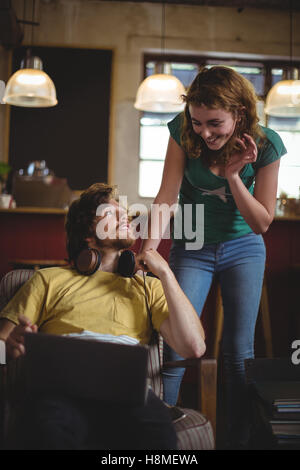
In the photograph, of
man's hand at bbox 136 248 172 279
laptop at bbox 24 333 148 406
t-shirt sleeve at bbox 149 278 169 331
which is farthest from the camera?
t-shirt sleeve at bbox 149 278 169 331

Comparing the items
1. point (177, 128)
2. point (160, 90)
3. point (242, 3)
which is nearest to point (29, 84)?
point (160, 90)

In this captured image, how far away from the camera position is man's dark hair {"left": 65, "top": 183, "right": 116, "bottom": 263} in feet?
5.28

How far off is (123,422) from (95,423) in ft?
0.23

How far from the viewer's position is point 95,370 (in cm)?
110

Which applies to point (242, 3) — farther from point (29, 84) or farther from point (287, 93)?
point (29, 84)

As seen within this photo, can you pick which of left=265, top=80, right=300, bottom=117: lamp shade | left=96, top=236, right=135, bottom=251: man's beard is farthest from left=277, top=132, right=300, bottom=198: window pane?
left=96, top=236, right=135, bottom=251: man's beard

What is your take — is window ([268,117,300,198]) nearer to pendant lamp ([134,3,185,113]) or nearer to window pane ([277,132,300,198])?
window pane ([277,132,300,198])

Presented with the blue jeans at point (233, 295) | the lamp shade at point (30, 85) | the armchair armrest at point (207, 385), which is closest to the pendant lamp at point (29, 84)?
the lamp shade at point (30, 85)

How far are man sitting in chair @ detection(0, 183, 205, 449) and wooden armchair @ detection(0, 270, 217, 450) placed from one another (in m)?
Result: 0.08

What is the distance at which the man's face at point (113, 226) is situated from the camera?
1594 mm

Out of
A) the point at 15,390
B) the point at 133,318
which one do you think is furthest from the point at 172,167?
the point at 15,390

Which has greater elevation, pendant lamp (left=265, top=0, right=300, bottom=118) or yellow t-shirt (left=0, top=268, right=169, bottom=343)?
pendant lamp (left=265, top=0, right=300, bottom=118)

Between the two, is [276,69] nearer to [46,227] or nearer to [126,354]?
[46,227]

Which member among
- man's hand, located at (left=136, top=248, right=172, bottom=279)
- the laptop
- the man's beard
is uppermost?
the man's beard
